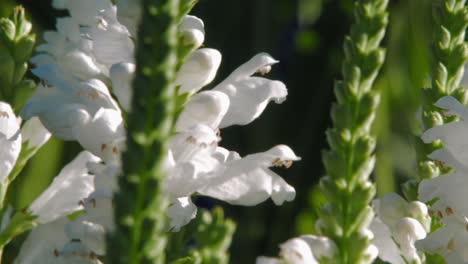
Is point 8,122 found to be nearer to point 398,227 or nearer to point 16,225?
point 16,225

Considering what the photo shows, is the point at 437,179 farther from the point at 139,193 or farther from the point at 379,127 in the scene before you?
the point at 379,127

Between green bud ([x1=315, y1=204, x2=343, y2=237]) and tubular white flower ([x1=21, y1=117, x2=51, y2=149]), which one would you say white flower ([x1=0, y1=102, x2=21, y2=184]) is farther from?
green bud ([x1=315, y1=204, x2=343, y2=237])

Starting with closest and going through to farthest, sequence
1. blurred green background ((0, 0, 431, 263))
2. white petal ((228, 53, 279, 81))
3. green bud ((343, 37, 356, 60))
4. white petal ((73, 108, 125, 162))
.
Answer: green bud ((343, 37, 356, 60)), white petal ((73, 108, 125, 162)), white petal ((228, 53, 279, 81)), blurred green background ((0, 0, 431, 263))

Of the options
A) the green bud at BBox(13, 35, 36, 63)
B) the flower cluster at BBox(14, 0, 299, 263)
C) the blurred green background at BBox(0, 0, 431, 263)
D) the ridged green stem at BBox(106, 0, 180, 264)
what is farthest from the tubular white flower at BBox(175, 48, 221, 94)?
the blurred green background at BBox(0, 0, 431, 263)

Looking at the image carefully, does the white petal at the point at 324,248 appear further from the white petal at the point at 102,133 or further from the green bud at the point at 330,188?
the white petal at the point at 102,133

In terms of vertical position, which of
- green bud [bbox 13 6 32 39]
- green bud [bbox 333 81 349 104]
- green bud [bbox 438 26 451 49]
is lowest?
green bud [bbox 13 6 32 39]

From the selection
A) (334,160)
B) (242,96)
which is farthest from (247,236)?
(334,160)

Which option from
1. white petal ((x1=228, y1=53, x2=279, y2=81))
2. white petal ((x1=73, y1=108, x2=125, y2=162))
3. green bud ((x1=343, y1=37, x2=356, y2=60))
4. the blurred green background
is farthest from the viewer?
the blurred green background
